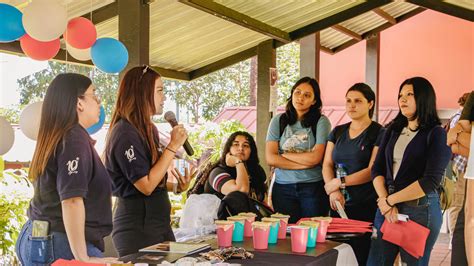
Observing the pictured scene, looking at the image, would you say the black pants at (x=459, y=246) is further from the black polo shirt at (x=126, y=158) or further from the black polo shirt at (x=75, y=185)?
the black polo shirt at (x=75, y=185)

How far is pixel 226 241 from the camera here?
2.87 m

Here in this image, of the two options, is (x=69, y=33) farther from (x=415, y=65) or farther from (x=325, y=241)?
(x=415, y=65)

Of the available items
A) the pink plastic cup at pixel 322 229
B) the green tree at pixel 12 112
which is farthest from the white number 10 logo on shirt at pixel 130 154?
the green tree at pixel 12 112

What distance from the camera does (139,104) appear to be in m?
3.02

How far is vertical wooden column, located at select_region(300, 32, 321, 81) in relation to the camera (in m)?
6.82

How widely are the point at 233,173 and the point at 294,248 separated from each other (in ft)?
5.21

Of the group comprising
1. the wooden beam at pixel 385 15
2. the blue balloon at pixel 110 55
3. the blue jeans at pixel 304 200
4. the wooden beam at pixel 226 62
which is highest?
the wooden beam at pixel 385 15

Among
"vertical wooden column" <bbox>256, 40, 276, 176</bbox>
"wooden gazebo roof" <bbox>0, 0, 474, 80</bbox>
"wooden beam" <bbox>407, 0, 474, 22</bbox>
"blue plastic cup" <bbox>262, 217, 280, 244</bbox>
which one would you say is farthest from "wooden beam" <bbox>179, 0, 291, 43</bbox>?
"blue plastic cup" <bbox>262, 217, 280, 244</bbox>

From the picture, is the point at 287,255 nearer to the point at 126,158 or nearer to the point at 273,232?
the point at 273,232

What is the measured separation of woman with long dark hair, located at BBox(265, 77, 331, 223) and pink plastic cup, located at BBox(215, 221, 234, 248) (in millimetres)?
1407

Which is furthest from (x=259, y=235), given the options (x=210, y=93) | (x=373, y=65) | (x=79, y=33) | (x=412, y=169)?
(x=210, y=93)

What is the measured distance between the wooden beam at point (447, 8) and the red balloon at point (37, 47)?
3.82m

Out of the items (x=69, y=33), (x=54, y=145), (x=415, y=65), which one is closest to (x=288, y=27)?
(x=69, y=33)

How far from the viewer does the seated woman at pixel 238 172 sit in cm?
422
